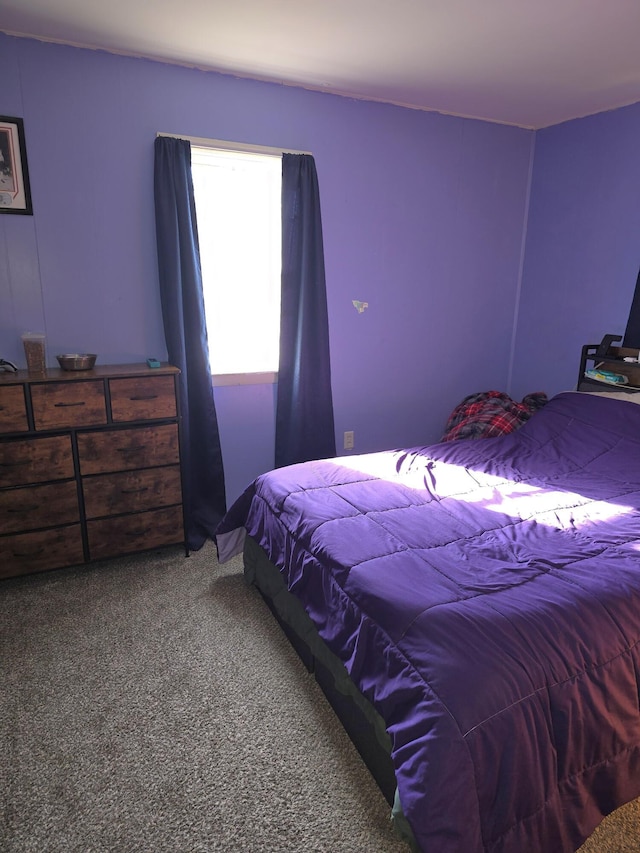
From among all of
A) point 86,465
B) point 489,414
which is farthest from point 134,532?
point 489,414


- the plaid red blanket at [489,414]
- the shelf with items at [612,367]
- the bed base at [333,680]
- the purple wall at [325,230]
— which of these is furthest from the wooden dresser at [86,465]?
the shelf with items at [612,367]

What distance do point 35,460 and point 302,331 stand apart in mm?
1629

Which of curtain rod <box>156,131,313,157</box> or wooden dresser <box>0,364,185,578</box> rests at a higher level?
curtain rod <box>156,131,313,157</box>

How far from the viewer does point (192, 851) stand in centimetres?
136

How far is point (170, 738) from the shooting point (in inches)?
67.1

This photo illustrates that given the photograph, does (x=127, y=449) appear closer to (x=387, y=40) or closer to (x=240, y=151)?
(x=240, y=151)

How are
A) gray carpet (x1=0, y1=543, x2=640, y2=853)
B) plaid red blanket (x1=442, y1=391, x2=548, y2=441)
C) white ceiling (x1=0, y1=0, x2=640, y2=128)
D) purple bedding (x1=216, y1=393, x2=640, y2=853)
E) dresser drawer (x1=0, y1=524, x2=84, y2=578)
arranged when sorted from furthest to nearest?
plaid red blanket (x1=442, y1=391, x2=548, y2=441) < dresser drawer (x1=0, y1=524, x2=84, y2=578) < white ceiling (x1=0, y1=0, x2=640, y2=128) < gray carpet (x1=0, y1=543, x2=640, y2=853) < purple bedding (x1=216, y1=393, x2=640, y2=853)

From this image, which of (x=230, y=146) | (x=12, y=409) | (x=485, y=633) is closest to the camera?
(x=485, y=633)

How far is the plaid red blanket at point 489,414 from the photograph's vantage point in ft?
11.3

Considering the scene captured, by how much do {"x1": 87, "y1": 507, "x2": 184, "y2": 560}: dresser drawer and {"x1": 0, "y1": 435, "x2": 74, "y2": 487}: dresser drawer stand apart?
31 centimetres

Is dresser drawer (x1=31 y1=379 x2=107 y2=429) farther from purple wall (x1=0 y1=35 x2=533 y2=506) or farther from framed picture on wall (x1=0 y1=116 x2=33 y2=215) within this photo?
framed picture on wall (x1=0 y1=116 x2=33 y2=215)

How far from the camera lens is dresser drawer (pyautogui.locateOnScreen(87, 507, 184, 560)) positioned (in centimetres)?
259

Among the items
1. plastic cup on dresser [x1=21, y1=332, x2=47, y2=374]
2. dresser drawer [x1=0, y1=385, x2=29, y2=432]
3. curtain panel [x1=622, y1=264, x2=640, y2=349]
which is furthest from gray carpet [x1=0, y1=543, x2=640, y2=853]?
curtain panel [x1=622, y1=264, x2=640, y2=349]

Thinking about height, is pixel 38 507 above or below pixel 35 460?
below
